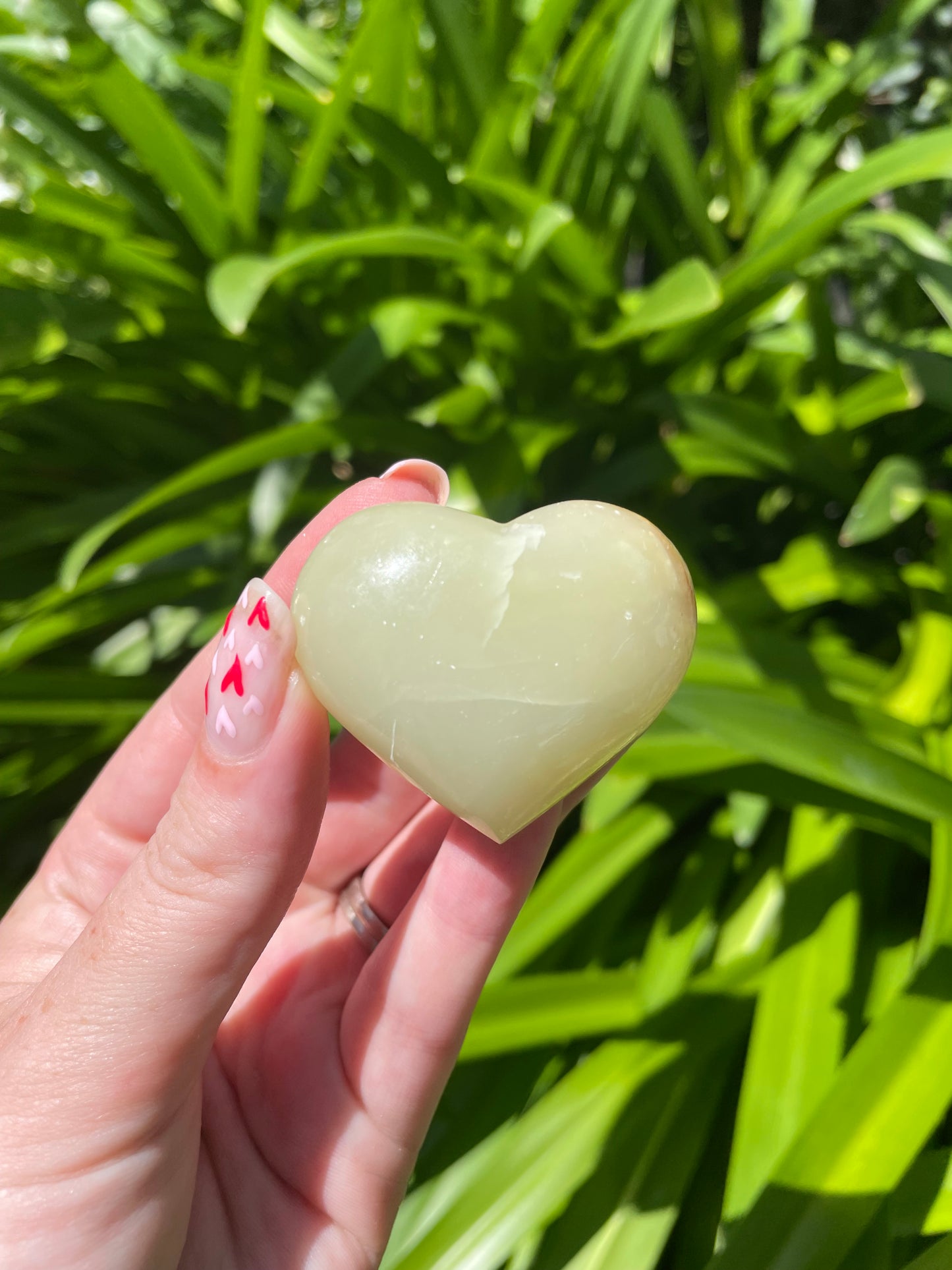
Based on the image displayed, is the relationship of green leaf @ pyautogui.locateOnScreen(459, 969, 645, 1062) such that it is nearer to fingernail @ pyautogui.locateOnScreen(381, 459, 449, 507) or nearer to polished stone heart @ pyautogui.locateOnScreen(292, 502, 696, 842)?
polished stone heart @ pyautogui.locateOnScreen(292, 502, 696, 842)

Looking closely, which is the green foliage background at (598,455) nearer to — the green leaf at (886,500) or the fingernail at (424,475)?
the green leaf at (886,500)

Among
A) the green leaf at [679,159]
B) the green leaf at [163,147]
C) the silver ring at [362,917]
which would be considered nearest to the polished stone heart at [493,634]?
the silver ring at [362,917]

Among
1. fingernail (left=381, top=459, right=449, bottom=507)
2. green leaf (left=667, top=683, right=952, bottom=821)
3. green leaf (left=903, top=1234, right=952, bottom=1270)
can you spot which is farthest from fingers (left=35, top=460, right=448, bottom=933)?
green leaf (left=903, top=1234, right=952, bottom=1270)

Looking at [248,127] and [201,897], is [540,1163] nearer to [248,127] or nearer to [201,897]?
[201,897]

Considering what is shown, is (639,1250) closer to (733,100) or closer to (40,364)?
(40,364)

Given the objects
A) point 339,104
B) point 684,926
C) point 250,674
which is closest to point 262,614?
point 250,674
